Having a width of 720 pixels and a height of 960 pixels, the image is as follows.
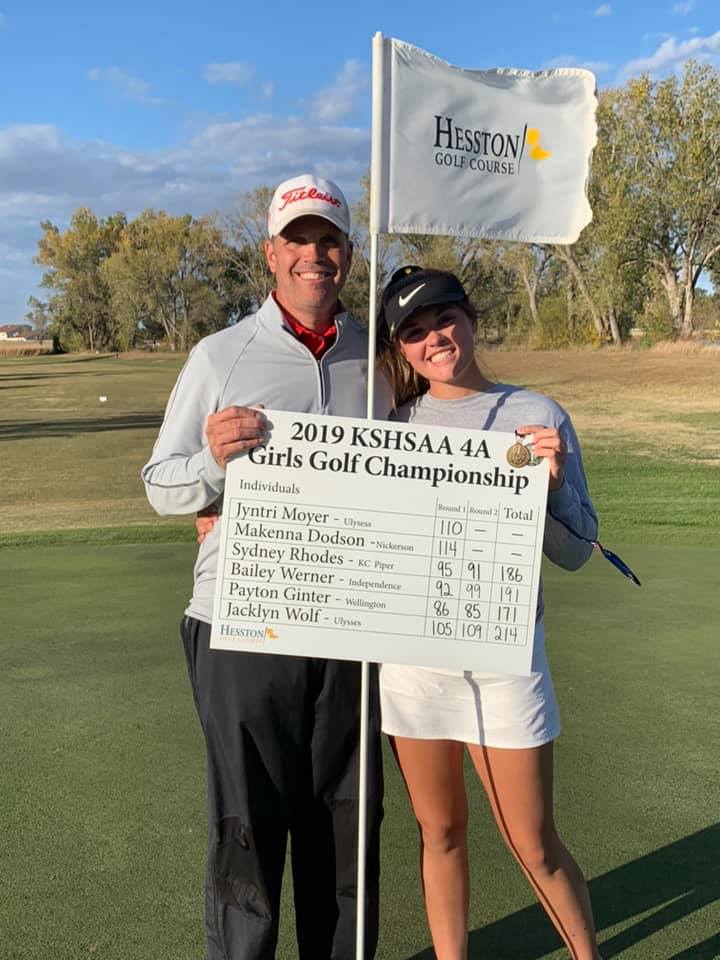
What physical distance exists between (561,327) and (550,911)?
29916 mm

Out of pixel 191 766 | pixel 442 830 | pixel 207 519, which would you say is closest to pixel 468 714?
pixel 442 830

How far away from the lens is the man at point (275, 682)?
1964mm

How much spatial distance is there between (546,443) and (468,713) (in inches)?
22.3

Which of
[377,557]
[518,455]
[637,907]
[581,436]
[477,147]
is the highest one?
[477,147]

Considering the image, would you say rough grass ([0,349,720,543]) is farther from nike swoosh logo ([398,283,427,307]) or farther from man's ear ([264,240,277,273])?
man's ear ([264,240,277,273])

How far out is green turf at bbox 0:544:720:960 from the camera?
2.12 metres

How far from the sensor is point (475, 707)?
6.20 feet

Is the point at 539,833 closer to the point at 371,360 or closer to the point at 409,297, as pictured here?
the point at 371,360

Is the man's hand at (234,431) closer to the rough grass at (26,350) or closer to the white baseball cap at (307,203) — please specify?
the white baseball cap at (307,203)

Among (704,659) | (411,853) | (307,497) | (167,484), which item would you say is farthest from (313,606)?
(704,659)

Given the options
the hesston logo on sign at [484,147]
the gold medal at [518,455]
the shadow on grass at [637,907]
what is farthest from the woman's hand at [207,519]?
the shadow on grass at [637,907]

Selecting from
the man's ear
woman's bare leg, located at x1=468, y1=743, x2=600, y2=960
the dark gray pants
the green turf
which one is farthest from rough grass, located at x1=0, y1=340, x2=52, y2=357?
woman's bare leg, located at x1=468, y1=743, x2=600, y2=960

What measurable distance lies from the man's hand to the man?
15 centimetres

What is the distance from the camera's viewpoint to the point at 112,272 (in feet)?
198
